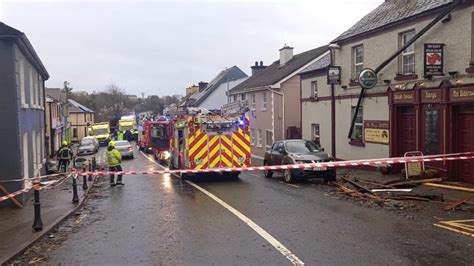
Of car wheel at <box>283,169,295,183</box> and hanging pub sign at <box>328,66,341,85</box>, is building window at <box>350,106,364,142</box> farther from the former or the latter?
car wheel at <box>283,169,295,183</box>

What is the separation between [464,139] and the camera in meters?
14.5

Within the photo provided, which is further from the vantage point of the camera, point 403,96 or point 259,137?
point 259,137

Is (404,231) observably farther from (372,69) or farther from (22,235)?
(372,69)

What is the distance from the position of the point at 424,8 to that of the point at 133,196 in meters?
11.5

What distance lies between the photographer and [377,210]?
35.3 feet

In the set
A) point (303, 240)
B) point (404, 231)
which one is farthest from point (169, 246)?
point (404, 231)

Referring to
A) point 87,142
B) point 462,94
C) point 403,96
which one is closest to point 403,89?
point 403,96

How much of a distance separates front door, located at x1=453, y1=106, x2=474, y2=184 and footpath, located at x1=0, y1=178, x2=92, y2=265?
11.3 m

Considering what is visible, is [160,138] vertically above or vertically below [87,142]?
above

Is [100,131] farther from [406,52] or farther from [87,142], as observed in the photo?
[406,52]

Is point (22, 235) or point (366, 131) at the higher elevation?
point (366, 131)

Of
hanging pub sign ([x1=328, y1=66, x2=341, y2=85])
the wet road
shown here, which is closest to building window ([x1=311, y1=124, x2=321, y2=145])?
hanging pub sign ([x1=328, y1=66, x2=341, y2=85])

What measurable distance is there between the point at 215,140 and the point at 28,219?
8159mm

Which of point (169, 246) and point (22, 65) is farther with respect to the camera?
point (22, 65)
